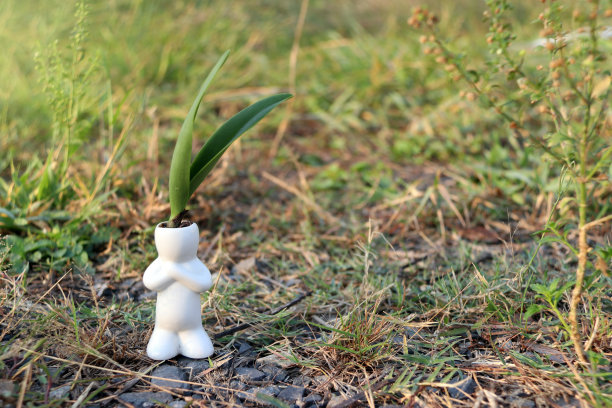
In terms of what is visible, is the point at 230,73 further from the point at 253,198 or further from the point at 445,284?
the point at 445,284

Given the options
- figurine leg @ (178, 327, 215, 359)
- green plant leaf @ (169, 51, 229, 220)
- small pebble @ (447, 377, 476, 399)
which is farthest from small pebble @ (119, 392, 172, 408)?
small pebble @ (447, 377, 476, 399)

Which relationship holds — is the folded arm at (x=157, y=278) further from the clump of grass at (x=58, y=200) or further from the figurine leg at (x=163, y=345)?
the clump of grass at (x=58, y=200)

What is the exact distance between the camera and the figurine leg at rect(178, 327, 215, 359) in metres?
1.54

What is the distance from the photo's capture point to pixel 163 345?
1529 millimetres

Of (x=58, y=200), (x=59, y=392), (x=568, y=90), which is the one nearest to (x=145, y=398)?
(x=59, y=392)

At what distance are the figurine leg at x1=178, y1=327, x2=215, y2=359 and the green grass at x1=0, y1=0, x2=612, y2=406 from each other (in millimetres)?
47

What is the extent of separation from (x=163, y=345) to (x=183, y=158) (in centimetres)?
51

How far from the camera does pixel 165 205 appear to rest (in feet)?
7.43

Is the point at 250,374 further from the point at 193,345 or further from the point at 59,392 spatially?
the point at 59,392

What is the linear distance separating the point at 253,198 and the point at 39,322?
1.34 meters

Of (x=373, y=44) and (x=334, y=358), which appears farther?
(x=373, y=44)

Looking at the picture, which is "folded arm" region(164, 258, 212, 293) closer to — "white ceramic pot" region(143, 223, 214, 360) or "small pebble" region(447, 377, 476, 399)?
"white ceramic pot" region(143, 223, 214, 360)

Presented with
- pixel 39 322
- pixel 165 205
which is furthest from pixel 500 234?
pixel 39 322

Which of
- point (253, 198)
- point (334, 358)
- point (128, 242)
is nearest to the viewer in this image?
point (334, 358)
